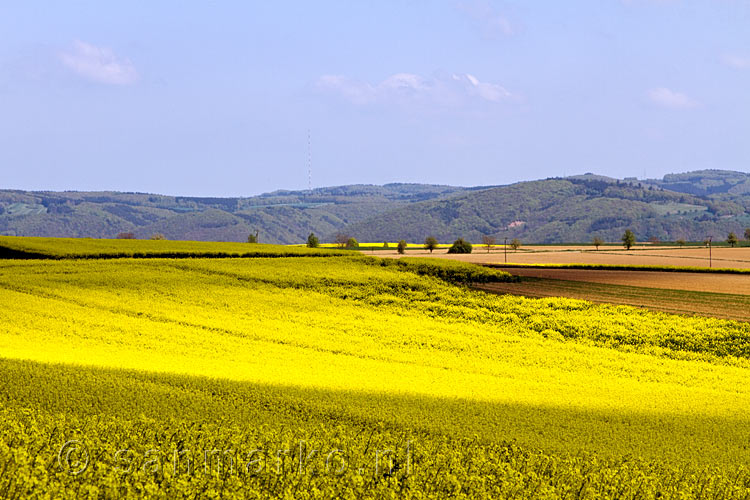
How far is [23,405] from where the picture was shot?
43.7 ft

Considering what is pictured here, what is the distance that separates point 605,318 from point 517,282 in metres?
12.7

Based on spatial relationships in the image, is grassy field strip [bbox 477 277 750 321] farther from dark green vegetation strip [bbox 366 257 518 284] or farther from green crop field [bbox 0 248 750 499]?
green crop field [bbox 0 248 750 499]

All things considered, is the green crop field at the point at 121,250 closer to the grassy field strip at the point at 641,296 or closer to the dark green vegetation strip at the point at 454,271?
the dark green vegetation strip at the point at 454,271

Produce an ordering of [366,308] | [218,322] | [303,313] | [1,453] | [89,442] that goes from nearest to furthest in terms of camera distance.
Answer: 1. [1,453]
2. [89,442]
3. [218,322]
4. [303,313]
5. [366,308]

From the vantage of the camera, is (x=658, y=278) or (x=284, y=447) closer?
(x=284, y=447)

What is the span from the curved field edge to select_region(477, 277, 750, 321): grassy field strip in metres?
22.5

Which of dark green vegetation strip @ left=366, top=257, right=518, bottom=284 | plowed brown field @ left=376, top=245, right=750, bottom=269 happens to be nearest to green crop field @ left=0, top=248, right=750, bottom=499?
dark green vegetation strip @ left=366, top=257, right=518, bottom=284

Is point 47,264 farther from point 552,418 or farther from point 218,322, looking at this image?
point 552,418

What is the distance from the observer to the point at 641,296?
4131 cm

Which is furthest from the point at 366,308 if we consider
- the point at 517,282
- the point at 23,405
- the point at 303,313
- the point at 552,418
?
the point at 23,405

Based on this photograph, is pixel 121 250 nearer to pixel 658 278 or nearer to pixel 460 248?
pixel 658 278

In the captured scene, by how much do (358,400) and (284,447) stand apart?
12.5 ft

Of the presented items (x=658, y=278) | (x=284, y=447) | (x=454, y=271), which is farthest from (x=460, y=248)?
(x=284, y=447)

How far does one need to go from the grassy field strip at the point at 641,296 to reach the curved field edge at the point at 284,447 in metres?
22.5
